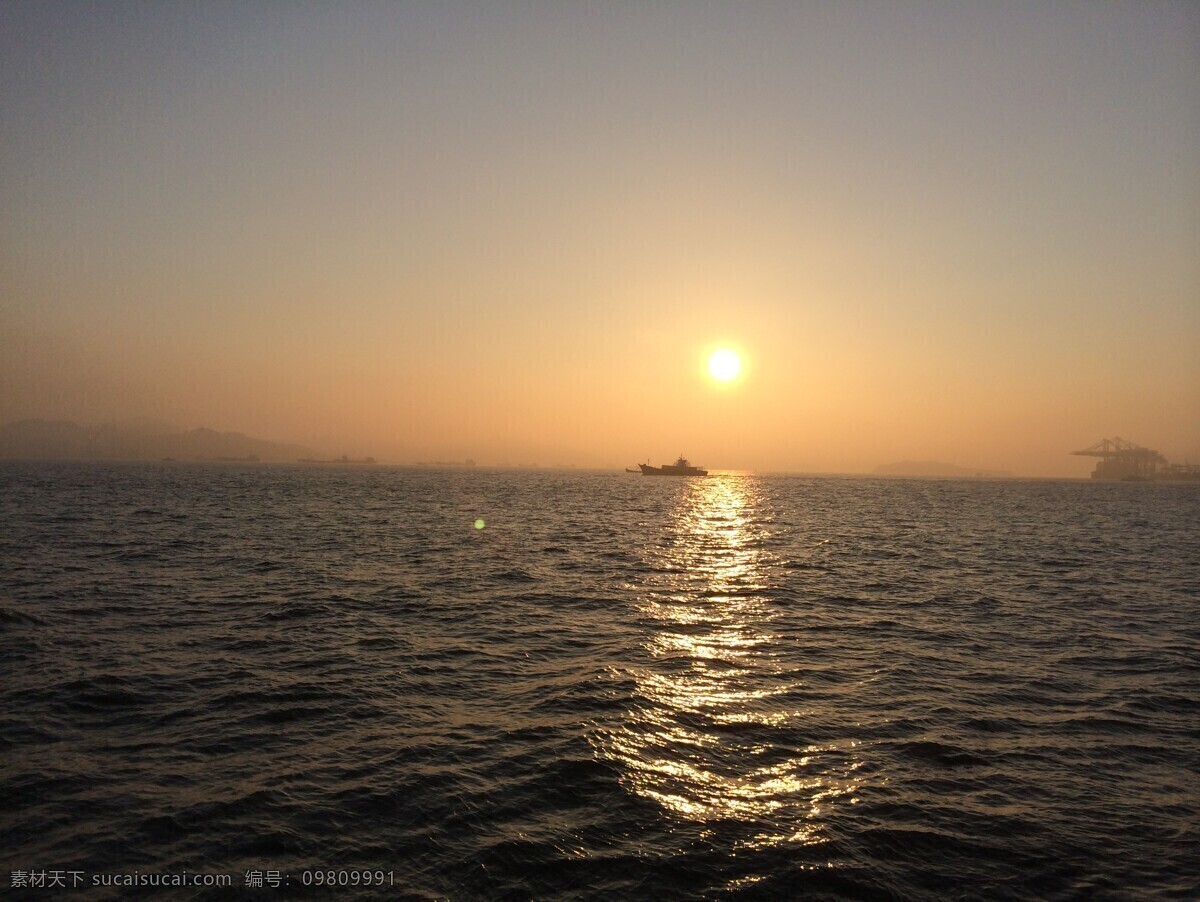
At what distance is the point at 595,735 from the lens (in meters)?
14.5

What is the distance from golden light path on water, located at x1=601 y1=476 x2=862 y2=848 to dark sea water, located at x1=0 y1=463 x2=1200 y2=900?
0.08 m

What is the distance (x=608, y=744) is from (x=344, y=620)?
14.1 metres

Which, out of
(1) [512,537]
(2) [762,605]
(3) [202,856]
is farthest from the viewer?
(1) [512,537]

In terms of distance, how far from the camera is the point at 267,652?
20.2m

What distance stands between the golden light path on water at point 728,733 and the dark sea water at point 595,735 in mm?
78

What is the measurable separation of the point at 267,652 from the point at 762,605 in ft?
61.4

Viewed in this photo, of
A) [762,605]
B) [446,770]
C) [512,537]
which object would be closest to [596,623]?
[762,605]

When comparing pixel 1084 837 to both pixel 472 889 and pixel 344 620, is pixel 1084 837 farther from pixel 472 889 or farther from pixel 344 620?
pixel 344 620

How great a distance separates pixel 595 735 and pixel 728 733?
285cm

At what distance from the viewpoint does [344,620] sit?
24734 mm

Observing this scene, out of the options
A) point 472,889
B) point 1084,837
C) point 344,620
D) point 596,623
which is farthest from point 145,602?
point 1084,837

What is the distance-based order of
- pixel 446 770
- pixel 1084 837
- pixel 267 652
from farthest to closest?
pixel 267 652, pixel 446 770, pixel 1084 837

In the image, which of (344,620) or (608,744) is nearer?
(608,744)

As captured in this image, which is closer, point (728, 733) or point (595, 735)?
point (595, 735)
